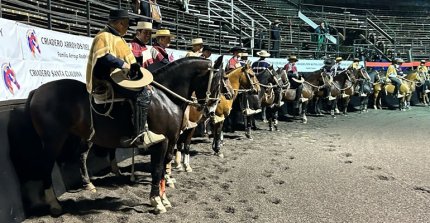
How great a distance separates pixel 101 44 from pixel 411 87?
21.6 metres

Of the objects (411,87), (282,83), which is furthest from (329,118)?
(411,87)

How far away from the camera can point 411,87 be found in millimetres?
23469

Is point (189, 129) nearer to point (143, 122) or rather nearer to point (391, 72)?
point (143, 122)

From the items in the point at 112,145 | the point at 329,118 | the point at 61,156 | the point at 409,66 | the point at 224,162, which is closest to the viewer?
the point at 112,145

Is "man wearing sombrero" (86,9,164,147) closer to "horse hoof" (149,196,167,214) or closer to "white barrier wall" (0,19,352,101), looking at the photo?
"horse hoof" (149,196,167,214)

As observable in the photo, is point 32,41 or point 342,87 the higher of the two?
point 32,41

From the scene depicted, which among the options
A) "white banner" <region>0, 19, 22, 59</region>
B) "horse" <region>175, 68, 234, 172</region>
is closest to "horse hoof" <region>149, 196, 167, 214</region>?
"horse" <region>175, 68, 234, 172</region>

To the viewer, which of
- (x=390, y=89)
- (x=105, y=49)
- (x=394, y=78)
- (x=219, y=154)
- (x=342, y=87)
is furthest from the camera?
(x=390, y=89)

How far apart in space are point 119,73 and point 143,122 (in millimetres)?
666

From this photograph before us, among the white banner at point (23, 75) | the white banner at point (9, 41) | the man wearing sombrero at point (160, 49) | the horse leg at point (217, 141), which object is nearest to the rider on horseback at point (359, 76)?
the horse leg at point (217, 141)

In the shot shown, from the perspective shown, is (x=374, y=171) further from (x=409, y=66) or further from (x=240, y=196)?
(x=409, y=66)

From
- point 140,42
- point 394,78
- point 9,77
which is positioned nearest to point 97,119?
point 9,77

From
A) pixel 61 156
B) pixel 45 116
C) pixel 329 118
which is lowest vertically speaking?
pixel 329 118

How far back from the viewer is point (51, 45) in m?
6.80
